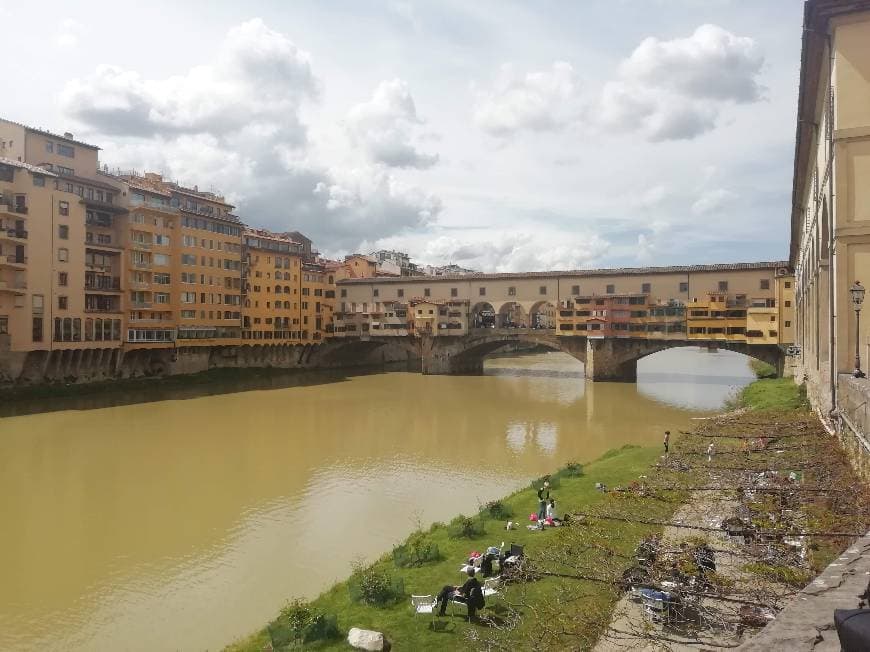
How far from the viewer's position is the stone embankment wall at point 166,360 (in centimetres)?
4022

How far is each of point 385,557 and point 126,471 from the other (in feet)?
47.9

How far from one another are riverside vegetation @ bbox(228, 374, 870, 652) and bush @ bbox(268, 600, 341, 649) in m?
0.02

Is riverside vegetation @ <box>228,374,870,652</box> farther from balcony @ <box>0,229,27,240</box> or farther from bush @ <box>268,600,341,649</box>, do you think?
balcony @ <box>0,229,27,240</box>

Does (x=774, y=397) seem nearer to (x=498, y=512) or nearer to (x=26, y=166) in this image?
(x=498, y=512)

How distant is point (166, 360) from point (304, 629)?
45495 millimetres

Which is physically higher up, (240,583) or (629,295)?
(629,295)

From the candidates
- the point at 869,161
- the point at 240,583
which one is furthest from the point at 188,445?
→ the point at 869,161

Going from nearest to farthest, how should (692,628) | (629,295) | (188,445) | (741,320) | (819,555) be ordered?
(692,628), (819,555), (188,445), (741,320), (629,295)

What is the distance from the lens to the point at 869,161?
13.9 metres

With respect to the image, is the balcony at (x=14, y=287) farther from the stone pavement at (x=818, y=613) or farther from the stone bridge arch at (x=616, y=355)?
the stone pavement at (x=818, y=613)

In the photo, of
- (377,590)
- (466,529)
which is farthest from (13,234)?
(377,590)

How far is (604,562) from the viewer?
1088 centimetres

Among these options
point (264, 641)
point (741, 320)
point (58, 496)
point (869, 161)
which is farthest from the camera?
point (741, 320)

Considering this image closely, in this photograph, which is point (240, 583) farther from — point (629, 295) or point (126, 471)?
point (629, 295)
